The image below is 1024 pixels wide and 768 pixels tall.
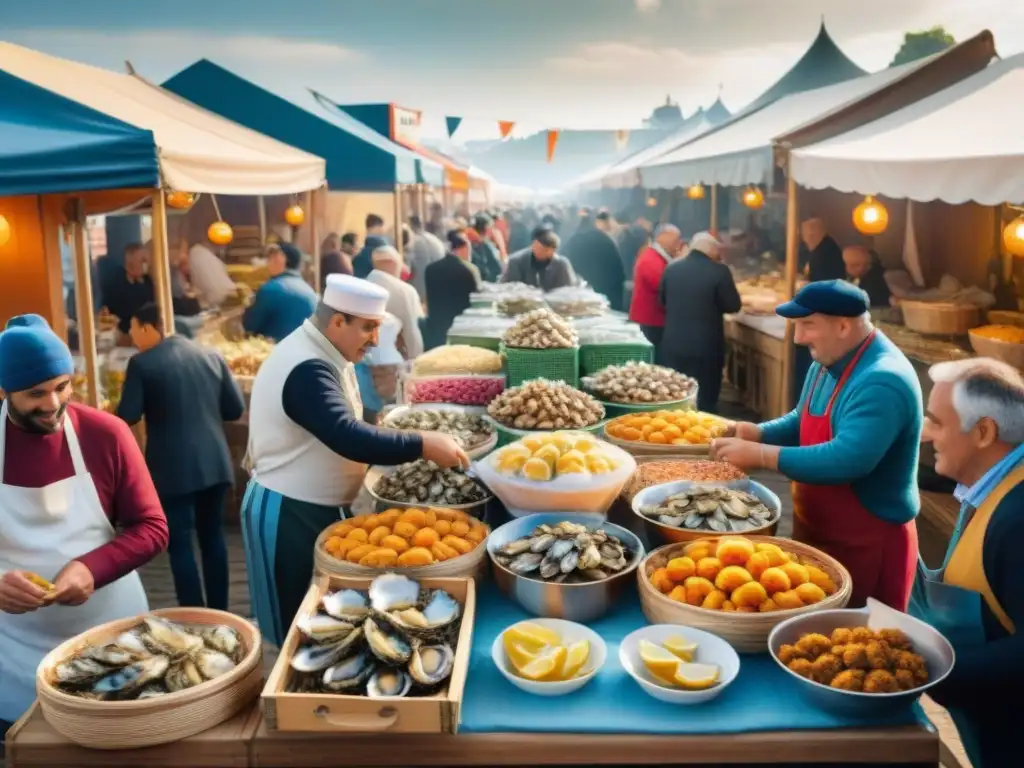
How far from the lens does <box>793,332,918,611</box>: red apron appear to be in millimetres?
3045

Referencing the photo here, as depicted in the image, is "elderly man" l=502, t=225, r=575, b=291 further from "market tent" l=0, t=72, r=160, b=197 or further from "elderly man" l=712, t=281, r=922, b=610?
"elderly man" l=712, t=281, r=922, b=610

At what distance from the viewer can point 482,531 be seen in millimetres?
2863

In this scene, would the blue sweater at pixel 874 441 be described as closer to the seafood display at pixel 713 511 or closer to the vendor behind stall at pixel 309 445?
the seafood display at pixel 713 511

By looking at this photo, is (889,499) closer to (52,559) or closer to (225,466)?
(52,559)

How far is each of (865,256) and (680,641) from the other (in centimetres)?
682

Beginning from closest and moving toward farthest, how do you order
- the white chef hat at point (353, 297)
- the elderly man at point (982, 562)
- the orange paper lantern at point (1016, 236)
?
the elderly man at point (982, 562) < the white chef hat at point (353, 297) < the orange paper lantern at point (1016, 236)

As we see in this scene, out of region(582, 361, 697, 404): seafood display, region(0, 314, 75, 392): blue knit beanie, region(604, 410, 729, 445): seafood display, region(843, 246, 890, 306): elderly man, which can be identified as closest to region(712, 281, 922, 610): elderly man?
region(604, 410, 729, 445): seafood display

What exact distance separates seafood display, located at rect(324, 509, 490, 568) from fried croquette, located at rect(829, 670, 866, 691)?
113 centimetres

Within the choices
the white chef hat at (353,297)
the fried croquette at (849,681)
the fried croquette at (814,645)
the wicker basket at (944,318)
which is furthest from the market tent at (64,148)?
the wicker basket at (944,318)

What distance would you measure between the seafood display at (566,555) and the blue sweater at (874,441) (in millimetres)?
736

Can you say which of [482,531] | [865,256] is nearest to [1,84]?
[482,531]

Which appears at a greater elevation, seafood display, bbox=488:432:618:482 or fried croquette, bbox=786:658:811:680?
seafood display, bbox=488:432:618:482

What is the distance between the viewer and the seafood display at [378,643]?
79.0 inches

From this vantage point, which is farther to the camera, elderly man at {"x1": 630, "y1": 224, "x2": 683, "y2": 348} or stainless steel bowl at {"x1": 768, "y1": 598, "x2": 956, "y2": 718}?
elderly man at {"x1": 630, "y1": 224, "x2": 683, "y2": 348}
